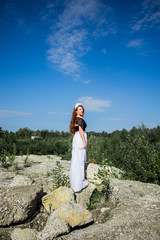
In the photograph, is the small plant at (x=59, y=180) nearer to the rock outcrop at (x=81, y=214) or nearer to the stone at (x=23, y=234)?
the rock outcrop at (x=81, y=214)

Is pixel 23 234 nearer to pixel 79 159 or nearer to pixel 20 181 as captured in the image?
pixel 20 181

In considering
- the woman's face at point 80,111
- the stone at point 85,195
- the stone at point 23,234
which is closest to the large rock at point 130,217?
the stone at point 85,195

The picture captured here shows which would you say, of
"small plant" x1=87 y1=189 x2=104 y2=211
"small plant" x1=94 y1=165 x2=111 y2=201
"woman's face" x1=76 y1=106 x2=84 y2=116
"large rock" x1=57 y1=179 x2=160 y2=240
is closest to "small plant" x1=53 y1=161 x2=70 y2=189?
"small plant" x1=87 y1=189 x2=104 y2=211

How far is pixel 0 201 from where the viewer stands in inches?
168

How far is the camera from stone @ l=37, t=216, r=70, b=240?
3369 millimetres

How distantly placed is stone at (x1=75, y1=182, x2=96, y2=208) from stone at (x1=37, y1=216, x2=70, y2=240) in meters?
1.42

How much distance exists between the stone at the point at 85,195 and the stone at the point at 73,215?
1.06 metres

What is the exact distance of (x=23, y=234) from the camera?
12.6ft

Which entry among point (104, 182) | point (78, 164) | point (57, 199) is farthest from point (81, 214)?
point (78, 164)

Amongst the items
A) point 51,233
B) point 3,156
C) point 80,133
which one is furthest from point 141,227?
point 3,156

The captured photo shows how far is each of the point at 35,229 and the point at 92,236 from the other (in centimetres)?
139

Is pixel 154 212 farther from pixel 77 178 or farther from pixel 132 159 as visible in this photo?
pixel 132 159

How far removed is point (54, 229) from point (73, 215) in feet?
1.71

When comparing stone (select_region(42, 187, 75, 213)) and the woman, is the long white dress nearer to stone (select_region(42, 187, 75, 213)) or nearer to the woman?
the woman
